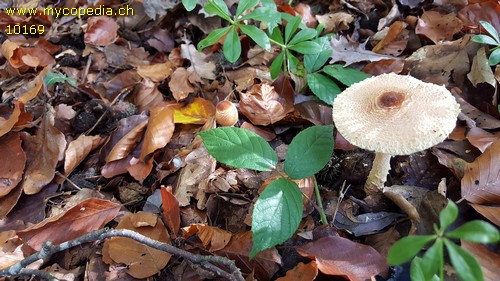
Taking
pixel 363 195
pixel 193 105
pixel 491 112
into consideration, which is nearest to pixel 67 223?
pixel 193 105

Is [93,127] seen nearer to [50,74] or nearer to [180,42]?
[50,74]

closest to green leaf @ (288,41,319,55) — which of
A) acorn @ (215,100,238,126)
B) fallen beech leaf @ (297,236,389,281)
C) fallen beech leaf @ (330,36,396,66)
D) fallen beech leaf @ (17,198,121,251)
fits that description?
fallen beech leaf @ (330,36,396,66)

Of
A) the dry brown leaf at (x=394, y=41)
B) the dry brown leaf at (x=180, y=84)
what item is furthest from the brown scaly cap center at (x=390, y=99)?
the dry brown leaf at (x=180, y=84)

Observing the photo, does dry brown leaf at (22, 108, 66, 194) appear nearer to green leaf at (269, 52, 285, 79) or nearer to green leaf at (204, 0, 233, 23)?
green leaf at (204, 0, 233, 23)

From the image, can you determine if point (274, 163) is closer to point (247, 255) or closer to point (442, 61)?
point (247, 255)

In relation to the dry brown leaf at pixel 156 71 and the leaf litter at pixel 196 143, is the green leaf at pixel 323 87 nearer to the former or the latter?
the leaf litter at pixel 196 143
